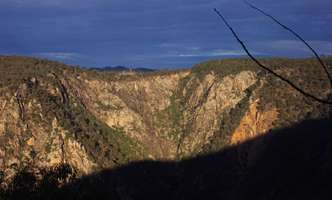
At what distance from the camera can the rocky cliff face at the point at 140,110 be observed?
122 meters

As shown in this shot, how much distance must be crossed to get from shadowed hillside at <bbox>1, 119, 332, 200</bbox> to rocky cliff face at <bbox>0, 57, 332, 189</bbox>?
6.42 ft

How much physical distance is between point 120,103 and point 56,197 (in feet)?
382

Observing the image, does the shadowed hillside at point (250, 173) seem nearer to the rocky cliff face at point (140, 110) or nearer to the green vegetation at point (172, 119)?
the rocky cliff face at point (140, 110)

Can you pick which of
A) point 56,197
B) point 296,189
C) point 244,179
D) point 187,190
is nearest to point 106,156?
point 187,190

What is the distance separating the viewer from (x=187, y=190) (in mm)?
124625

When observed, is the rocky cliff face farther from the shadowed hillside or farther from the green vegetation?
the shadowed hillside

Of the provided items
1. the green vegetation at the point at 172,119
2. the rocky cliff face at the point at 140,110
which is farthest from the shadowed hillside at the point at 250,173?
the green vegetation at the point at 172,119

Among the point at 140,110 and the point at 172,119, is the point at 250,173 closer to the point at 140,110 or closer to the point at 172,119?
the point at 172,119

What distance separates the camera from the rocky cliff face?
400 feet

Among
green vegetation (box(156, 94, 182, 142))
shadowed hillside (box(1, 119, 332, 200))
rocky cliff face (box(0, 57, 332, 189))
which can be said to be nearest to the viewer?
shadowed hillside (box(1, 119, 332, 200))

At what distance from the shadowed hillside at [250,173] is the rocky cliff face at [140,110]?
196cm

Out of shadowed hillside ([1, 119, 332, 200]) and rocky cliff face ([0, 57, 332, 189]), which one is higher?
rocky cliff face ([0, 57, 332, 189])

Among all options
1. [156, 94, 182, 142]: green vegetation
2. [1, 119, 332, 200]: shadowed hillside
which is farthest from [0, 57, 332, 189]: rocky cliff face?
[1, 119, 332, 200]: shadowed hillside

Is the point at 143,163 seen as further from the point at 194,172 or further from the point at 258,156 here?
the point at 258,156
